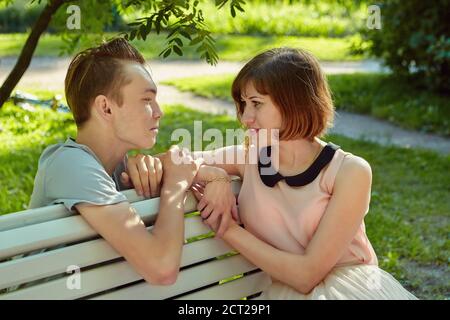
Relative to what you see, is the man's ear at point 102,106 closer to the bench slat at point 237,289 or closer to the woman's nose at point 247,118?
the woman's nose at point 247,118

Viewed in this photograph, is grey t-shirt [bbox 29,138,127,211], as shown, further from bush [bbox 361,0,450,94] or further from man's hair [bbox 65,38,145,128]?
bush [bbox 361,0,450,94]

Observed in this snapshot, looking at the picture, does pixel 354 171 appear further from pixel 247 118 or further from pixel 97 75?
pixel 97 75

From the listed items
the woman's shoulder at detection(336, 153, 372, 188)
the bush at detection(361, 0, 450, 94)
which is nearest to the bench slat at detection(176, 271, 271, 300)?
the woman's shoulder at detection(336, 153, 372, 188)

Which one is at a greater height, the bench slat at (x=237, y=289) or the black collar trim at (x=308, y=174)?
the black collar trim at (x=308, y=174)

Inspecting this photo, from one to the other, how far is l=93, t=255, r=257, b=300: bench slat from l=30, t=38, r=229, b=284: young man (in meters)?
0.09

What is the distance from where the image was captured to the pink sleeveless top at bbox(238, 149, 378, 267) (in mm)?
2270

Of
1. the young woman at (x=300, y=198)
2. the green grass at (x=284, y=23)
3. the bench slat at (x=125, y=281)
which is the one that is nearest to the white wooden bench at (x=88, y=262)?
the bench slat at (x=125, y=281)

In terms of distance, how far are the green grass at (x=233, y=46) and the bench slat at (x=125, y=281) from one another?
9038 millimetres

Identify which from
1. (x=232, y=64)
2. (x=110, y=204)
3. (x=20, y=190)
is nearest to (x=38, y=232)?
(x=110, y=204)

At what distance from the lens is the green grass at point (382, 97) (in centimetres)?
760

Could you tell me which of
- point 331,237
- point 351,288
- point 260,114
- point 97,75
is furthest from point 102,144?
point 351,288

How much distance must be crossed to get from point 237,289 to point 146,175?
484 mm

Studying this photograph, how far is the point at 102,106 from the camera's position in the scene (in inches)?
89.0

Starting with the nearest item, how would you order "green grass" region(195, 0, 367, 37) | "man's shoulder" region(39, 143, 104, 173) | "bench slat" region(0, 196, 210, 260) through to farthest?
"bench slat" region(0, 196, 210, 260), "man's shoulder" region(39, 143, 104, 173), "green grass" region(195, 0, 367, 37)
